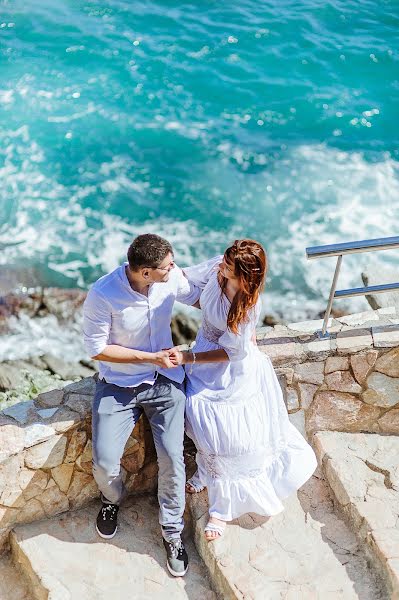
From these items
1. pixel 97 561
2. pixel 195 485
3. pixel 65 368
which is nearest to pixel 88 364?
pixel 65 368

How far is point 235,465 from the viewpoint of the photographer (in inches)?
168

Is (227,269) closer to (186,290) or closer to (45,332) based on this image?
(186,290)

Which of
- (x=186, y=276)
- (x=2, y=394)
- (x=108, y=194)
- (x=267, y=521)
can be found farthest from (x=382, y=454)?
(x=108, y=194)

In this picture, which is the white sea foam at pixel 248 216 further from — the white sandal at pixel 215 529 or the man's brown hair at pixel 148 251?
Result: the man's brown hair at pixel 148 251

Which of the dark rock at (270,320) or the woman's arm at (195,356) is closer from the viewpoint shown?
the woman's arm at (195,356)

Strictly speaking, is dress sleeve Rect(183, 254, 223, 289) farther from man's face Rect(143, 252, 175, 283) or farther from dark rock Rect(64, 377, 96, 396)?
dark rock Rect(64, 377, 96, 396)

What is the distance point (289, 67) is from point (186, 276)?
9.46 meters

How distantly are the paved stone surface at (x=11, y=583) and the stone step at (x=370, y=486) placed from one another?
6.40 ft

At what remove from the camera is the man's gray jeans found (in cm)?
411

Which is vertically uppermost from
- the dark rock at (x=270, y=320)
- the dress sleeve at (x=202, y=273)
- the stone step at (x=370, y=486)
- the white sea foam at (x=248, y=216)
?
the dress sleeve at (x=202, y=273)

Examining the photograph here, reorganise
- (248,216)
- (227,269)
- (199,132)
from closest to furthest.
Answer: (227,269)
(248,216)
(199,132)

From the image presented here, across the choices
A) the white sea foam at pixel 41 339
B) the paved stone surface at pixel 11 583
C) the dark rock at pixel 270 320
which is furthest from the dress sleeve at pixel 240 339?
the dark rock at pixel 270 320

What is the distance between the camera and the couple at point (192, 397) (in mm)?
4035

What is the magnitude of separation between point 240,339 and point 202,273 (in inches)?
19.0
